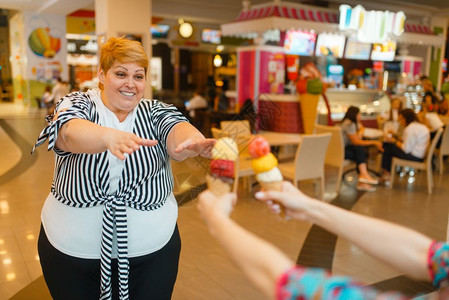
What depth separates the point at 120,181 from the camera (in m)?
1.58

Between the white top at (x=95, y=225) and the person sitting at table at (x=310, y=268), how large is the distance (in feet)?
2.28

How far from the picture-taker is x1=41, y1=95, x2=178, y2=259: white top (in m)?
1.60

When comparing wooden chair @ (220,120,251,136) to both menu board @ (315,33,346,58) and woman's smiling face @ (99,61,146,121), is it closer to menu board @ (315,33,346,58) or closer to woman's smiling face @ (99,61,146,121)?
woman's smiling face @ (99,61,146,121)

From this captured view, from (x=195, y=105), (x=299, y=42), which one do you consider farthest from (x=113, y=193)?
(x=299, y=42)

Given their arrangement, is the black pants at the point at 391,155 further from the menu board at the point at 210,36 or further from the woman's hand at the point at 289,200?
the menu board at the point at 210,36

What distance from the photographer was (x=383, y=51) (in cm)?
1223

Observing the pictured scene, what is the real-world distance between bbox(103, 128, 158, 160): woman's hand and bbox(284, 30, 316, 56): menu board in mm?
9044

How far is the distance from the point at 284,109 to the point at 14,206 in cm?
546

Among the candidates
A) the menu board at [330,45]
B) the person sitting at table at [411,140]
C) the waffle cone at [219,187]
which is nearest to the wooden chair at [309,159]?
the person sitting at table at [411,140]

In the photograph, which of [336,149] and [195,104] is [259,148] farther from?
[195,104]

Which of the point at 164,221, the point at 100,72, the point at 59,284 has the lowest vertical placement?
the point at 59,284

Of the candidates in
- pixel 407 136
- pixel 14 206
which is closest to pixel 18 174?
pixel 14 206

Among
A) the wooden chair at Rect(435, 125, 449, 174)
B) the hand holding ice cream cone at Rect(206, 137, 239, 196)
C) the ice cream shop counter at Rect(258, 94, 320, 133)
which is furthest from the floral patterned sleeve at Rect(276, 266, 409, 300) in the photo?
the ice cream shop counter at Rect(258, 94, 320, 133)

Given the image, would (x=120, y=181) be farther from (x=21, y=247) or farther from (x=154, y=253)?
(x=21, y=247)
